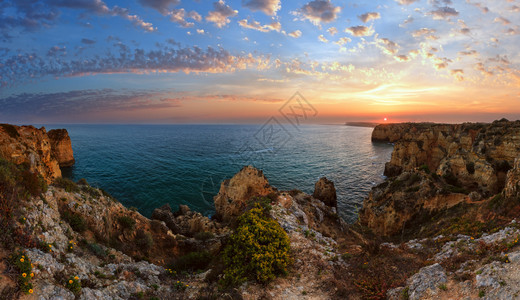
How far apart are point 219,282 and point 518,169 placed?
2244cm

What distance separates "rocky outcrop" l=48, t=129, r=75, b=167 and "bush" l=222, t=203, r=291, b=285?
69797 millimetres

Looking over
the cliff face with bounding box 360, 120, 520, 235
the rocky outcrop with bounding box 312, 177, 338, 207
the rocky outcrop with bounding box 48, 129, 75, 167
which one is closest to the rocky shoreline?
the cliff face with bounding box 360, 120, 520, 235

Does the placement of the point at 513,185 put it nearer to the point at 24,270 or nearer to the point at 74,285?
the point at 74,285

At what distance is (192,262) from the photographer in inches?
526

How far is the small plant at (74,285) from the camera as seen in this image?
24.6 feet

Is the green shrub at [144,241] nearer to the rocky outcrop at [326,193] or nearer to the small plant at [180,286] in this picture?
the small plant at [180,286]

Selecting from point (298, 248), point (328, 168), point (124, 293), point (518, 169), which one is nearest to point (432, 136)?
point (328, 168)

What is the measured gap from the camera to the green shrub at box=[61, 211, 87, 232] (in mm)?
11352

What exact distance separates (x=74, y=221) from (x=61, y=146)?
65.0 m

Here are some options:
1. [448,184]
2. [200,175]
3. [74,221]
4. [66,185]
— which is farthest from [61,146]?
[448,184]

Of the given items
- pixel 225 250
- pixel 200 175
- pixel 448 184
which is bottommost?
pixel 200 175

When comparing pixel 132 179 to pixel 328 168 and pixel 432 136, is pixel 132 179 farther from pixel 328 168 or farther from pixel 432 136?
pixel 432 136

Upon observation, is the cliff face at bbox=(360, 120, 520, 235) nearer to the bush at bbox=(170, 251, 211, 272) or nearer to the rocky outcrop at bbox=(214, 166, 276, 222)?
the rocky outcrop at bbox=(214, 166, 276, 222)

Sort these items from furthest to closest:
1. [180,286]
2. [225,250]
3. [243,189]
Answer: [243,189] < [225,250] < [180,286]
